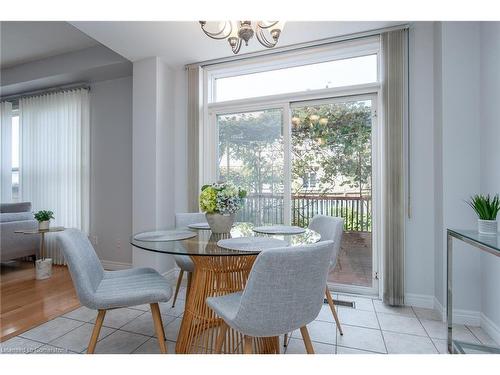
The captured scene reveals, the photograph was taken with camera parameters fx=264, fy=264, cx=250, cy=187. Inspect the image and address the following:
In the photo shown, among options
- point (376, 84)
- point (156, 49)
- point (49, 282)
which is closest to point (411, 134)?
point (376, 84)

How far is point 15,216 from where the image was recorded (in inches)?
139

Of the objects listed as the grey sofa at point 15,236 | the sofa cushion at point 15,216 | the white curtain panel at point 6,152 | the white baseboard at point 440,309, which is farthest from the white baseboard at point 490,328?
the white curtain panel at point 6,152

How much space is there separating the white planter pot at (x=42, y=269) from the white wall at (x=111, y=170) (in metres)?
0.60

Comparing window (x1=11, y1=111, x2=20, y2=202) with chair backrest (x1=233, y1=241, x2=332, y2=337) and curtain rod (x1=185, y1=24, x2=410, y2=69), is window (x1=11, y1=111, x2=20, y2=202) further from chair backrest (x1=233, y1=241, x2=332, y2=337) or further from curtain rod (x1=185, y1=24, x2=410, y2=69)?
chair backrest (x1=233, y1=241, x2=332, y2=337)

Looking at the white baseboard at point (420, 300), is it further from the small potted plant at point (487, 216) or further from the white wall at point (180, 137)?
the white wall at point (180, 137)

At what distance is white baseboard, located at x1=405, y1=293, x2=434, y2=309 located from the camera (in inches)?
95.0

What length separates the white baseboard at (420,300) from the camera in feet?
7.92

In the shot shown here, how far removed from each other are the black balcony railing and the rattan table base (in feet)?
3.94

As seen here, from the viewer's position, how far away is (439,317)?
2221 millimetres

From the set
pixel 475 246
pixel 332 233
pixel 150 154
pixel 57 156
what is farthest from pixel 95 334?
pixel 57 156

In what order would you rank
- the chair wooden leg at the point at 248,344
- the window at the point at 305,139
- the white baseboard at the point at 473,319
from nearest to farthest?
the chair wooden leg at the point at 248,344
the white baseboard at the point at 473,319
the window at the point at 305,139

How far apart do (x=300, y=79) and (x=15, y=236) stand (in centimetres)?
412
